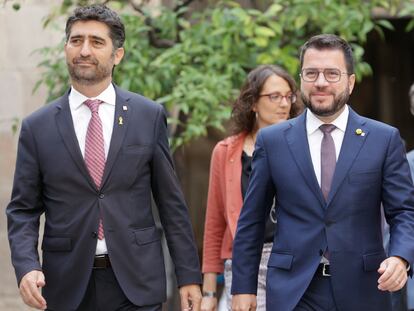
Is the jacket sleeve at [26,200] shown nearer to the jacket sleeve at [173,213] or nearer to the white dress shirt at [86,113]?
the white dress shirt at [86,113]

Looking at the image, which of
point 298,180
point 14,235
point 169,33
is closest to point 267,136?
point 298,180

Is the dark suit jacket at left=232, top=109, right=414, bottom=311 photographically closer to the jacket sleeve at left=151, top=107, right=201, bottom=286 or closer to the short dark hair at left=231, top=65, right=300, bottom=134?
the jacket sleeve at left=151, top=107, right=201, bottom=286

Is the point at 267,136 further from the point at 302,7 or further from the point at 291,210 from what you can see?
the point at 302,7

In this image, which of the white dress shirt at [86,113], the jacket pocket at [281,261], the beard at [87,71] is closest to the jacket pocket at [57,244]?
the white dress shirt at [86,113]

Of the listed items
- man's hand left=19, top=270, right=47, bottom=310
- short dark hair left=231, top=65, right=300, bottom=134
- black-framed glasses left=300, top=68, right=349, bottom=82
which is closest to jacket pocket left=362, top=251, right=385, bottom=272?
black-framed glasses left=300, top=68, right=349, bottom=82

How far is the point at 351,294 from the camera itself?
6324mm

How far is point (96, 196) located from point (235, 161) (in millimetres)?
1824

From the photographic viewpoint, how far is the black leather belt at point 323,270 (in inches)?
250

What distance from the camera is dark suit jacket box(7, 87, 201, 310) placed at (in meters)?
6.47

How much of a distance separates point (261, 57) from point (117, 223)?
3430 millimetres

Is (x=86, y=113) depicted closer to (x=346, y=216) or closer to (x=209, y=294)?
(x=346, y=216)

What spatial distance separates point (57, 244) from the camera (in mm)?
6523

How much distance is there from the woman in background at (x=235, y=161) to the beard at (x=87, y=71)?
5.61ft

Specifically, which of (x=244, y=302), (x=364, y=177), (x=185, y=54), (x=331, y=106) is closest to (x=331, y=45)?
(x=331, y=106)
